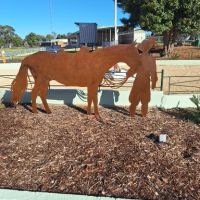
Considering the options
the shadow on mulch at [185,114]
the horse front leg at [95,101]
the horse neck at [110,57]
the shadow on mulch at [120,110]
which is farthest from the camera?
the shadow on mulch at [120,110]

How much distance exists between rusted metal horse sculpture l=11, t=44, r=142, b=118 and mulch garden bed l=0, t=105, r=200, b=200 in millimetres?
691

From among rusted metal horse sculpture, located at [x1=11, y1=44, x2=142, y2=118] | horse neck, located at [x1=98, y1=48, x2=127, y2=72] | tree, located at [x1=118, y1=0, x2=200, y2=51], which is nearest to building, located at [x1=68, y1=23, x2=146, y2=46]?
tree, located at [x1=118, y1=0, x2=200, y2=51]

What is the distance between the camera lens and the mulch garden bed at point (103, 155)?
439 cm

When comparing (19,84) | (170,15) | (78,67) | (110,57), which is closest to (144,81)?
(110,57)

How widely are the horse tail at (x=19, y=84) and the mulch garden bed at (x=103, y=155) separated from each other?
52 cm

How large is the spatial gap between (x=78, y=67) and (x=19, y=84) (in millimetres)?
1631

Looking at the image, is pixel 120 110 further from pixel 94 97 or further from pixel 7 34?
pixel 7 34

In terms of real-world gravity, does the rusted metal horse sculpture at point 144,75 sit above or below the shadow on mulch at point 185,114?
above

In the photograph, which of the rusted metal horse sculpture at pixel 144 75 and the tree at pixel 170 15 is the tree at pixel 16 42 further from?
the rusted metal horse sculpture at pixel 144 75

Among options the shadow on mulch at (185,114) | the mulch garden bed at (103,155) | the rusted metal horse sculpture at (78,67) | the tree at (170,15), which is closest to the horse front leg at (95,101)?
the rusted metal horse sculpture at (78,67)

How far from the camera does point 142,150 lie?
5.45 m

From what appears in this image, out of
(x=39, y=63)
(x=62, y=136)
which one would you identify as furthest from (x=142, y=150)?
(x=39, y=63)

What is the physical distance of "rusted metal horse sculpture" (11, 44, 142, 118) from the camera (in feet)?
22.4

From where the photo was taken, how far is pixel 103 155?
530 cm
